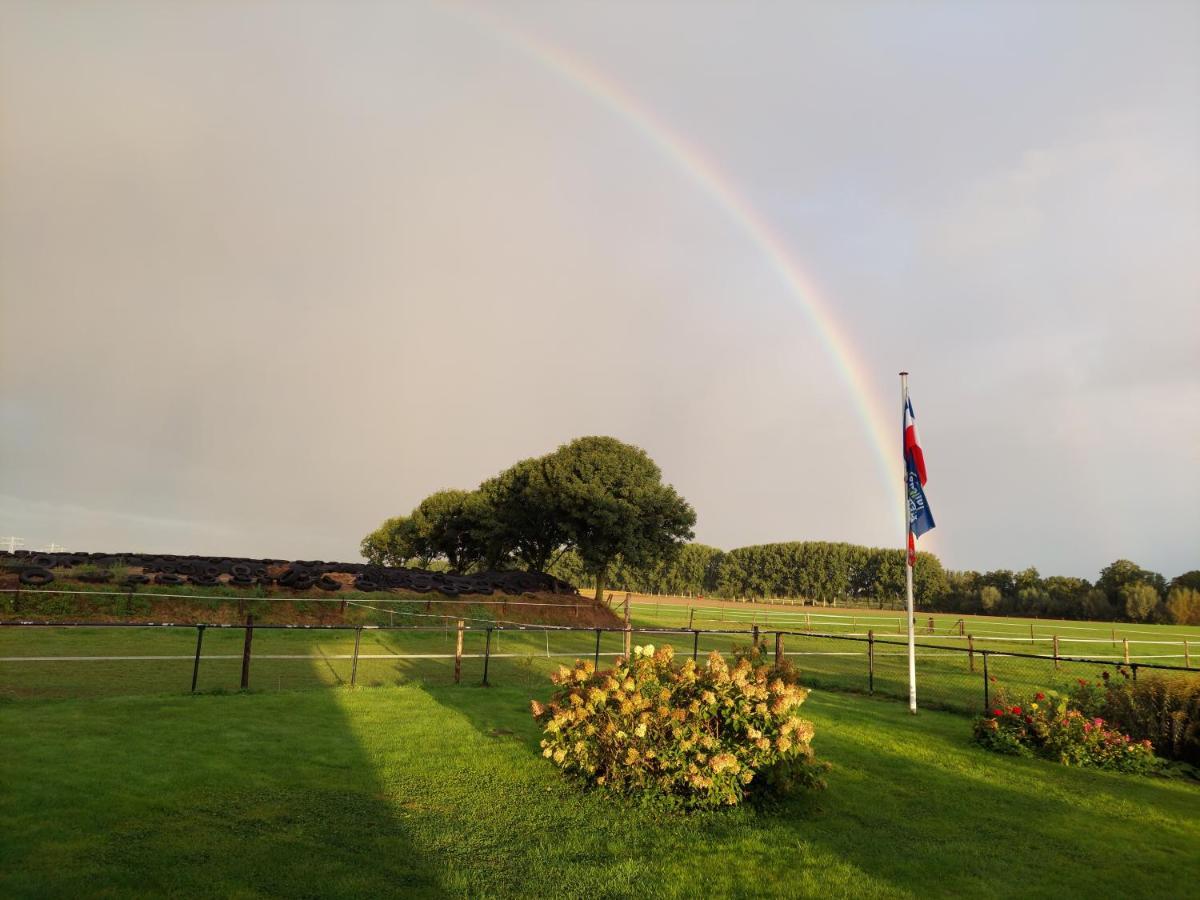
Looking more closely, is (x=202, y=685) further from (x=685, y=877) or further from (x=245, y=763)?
(x=685, y=877)

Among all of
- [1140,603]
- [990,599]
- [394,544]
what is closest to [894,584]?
A: [990,599]

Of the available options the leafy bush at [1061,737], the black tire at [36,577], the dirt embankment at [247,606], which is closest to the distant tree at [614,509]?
the dirt embankment at [247,606]

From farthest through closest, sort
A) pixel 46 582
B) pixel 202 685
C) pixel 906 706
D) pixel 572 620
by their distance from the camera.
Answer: pixel 572 620 < pixel 46 582 < pixel 906 706 < pixel 202 685

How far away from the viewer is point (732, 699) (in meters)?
8.46

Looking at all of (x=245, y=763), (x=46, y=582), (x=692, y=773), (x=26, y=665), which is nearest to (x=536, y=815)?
(x=692, y=773)

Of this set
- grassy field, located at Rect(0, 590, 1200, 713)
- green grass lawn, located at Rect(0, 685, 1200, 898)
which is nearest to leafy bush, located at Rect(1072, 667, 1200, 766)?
grassy field, located at Rect(0, 590, 1200, 713)

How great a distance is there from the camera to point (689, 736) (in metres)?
8.30

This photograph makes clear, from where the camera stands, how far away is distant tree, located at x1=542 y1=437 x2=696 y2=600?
168 ft

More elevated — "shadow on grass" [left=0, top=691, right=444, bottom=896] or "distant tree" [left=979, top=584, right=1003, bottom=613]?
"shadow on grass" [left=0, top=691, right=444, bottom=896]

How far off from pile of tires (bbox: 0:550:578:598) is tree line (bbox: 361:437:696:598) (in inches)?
323

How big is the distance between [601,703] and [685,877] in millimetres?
2606

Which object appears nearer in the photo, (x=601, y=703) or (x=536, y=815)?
(x=536, y=815)

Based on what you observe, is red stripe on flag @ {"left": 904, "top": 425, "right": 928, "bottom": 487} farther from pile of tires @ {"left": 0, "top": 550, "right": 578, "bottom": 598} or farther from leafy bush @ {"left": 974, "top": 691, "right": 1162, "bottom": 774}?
pile of tires @ {"left": 0, "top": 550, "right": 578, "bottom": 598}

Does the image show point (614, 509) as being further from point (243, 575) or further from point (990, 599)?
point (990, 599)
